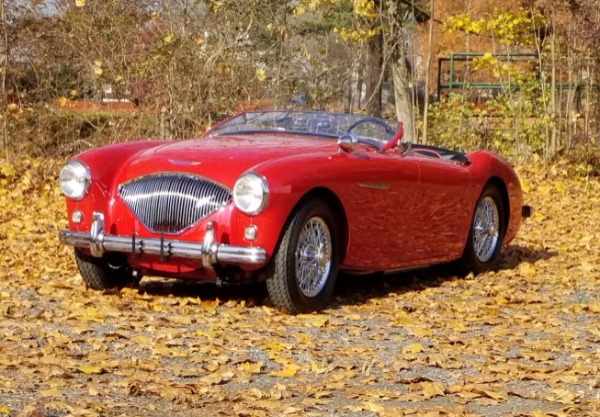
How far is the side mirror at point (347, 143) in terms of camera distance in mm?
8344

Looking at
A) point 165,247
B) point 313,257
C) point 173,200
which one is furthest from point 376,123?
point 165,247

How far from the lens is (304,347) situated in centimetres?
664

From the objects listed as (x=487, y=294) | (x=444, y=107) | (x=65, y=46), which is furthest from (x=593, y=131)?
(x=487, y=294)

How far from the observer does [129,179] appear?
798cm

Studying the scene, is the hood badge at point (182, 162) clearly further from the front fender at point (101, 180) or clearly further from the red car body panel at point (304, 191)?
the front fender at point (101, 180)

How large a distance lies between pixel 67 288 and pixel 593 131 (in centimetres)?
1148

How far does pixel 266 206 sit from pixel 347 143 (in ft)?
3.92

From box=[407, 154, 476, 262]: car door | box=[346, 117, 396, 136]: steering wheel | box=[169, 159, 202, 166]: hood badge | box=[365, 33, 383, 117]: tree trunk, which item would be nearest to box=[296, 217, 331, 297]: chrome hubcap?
box=[169, 159, 202, 166]: hood badge

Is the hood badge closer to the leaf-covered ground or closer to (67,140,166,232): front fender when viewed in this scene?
(67,140,166,232): front fender

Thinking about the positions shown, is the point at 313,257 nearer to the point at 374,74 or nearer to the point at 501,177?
the point at 501,177

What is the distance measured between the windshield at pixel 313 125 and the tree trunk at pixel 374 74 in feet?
25.5

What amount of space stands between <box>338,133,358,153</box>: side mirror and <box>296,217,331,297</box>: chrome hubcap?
0.64 metres

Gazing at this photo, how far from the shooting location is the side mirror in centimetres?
834

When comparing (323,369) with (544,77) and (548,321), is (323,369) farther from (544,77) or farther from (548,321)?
(544,77)
